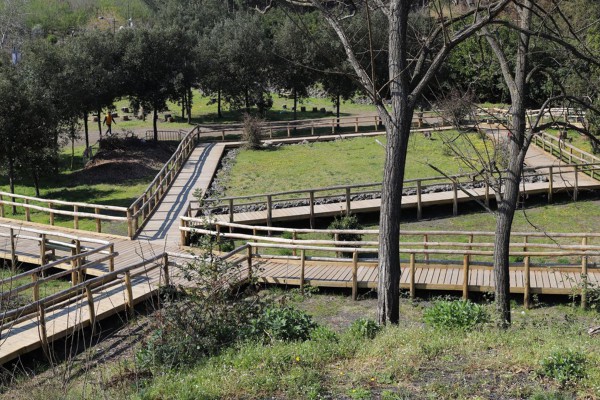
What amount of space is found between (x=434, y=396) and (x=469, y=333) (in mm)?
2228

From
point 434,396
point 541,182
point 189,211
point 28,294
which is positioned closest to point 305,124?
point 541,182

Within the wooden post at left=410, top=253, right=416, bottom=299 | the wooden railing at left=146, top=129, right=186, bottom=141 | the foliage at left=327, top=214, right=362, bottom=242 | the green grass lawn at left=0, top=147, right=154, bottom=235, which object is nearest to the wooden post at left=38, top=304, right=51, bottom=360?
the wooden post at left=410, top=253, right=416, bottom=299

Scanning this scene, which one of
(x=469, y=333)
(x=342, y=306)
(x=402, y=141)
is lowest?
(x=342, y=306)

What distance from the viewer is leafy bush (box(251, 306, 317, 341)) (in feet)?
28.0

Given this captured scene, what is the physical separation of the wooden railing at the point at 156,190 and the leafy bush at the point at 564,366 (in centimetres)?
1329

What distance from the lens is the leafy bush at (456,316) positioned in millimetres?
9023

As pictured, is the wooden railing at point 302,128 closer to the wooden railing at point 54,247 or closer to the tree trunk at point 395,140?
the wooden railing at point 54,247

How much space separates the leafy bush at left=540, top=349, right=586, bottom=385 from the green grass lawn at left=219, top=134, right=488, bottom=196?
17.7m

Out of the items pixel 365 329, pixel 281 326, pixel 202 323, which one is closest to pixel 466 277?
pixel 365 329

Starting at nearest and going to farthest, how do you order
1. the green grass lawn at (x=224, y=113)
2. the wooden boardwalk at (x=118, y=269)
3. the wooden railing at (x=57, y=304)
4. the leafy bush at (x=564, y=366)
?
the leafy bush at (x=564, y=366), the wooden railing at (x=57, y=304), the wooden boardwalk at (x=118, y=269), the green grass lawn at (x=224, y=113)

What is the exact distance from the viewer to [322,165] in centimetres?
3144

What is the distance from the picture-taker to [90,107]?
34500 millimetres

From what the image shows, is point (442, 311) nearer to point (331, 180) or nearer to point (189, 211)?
point (189, 211)

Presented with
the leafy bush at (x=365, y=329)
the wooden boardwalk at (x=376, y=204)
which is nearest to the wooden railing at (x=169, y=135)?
the wooden boardwalk at (x=376, y=204)
